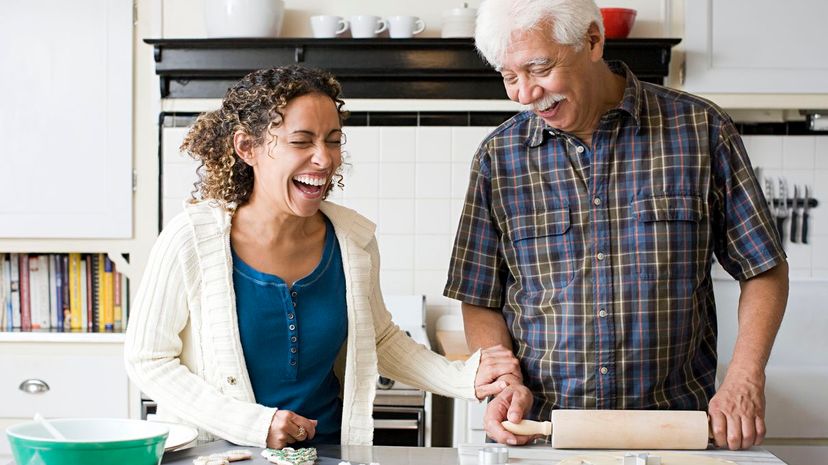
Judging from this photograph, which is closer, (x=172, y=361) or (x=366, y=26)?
(x=172, y=361)

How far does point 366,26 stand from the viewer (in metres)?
3.32

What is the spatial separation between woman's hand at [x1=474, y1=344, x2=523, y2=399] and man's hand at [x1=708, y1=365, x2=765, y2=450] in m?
0.33

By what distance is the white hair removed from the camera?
1.64 meters

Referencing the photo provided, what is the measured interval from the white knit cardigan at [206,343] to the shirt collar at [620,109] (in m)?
0.41

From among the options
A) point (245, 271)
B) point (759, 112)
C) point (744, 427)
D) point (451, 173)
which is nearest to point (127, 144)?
point (451, 173)

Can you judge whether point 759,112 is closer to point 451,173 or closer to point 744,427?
point 451,173

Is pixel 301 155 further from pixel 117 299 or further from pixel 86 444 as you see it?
pixel 117 299

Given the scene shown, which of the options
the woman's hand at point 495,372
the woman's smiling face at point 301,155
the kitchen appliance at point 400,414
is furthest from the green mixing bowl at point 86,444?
the kitchen appliance at point 400,414

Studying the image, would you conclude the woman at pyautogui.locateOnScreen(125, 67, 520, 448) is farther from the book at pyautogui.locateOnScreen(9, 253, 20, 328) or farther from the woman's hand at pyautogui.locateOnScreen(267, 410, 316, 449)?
the book at pyautogui.locateOnScreen(9, 253, 20, 328)

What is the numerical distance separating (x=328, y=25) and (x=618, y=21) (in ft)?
3.22

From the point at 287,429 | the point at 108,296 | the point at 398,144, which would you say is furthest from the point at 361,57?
the point at 287,429

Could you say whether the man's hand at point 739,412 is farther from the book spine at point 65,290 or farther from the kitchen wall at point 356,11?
the book spine at point 65,290

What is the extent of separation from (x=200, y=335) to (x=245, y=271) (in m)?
0.13

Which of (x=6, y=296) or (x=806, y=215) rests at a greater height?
(x=806, y=215)
